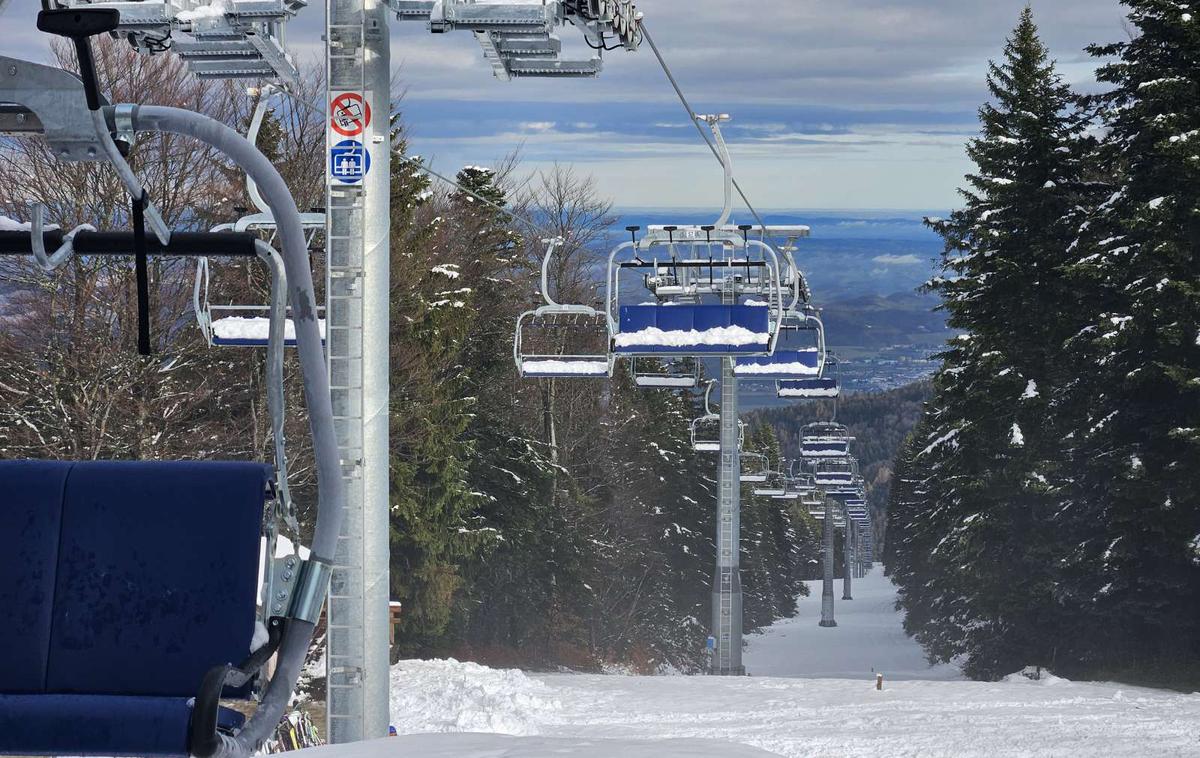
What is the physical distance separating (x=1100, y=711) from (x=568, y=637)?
2572 centimetres

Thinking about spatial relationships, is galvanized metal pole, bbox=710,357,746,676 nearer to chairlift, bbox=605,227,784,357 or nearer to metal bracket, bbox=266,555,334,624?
chairlift, bbox=605,227,784,357

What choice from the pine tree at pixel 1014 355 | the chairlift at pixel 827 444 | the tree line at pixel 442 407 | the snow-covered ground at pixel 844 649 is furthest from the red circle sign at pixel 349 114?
the chairlift at pixel 827 444

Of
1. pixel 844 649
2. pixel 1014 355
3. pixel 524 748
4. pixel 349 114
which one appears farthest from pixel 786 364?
pixel 844 649

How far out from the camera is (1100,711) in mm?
20312

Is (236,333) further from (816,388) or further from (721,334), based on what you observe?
(816,388)

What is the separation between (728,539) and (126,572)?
2441cm

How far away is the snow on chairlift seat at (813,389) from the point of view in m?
35.6

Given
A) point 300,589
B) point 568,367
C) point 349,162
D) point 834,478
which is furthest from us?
point 834,478

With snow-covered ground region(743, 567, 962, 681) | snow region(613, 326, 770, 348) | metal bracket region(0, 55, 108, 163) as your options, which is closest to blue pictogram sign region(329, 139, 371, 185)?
metal bracket region(0, 55, 108, 163)

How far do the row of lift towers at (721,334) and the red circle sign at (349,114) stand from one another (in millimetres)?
8489

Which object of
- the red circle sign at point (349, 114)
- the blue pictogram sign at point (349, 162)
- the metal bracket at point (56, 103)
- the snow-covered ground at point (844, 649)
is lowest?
the snow-covered ground at point (844, 649)

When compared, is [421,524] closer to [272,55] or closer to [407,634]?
[407,634]

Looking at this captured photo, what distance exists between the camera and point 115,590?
4742mm

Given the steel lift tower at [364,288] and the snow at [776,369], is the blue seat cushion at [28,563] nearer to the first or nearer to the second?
the steel lift tower at [364,288]
